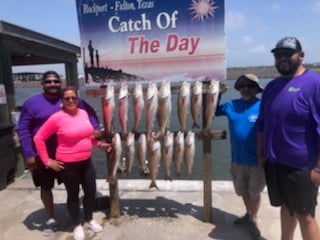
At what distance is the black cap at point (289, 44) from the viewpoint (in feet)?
9.36

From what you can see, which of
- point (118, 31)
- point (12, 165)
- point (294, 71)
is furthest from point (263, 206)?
point (12, 165)

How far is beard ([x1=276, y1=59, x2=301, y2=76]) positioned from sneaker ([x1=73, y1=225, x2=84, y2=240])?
2565 mm

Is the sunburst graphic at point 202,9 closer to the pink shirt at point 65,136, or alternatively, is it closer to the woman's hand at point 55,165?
the pink shirt at point 65,136

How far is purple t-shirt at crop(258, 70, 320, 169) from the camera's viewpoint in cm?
271

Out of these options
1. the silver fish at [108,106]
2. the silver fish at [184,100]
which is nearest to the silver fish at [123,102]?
the silver fish at [108,106]

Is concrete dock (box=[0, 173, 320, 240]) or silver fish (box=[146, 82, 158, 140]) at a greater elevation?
silver fish (box=[146, 82, 158, 140])

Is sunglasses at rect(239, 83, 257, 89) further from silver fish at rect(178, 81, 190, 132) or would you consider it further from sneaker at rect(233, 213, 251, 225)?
sneaker at rect(233, 213, 251, 225)

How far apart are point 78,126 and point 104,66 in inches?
33.0

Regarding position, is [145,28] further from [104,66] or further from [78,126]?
[78,126]

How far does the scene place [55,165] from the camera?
11.8 feet

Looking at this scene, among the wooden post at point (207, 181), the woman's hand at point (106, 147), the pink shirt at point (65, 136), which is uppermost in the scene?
the pink shirt at point (65, 136)

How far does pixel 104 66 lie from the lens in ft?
13.4

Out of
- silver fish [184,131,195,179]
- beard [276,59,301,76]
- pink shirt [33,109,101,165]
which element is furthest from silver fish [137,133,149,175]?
beard [276,59,301,76]

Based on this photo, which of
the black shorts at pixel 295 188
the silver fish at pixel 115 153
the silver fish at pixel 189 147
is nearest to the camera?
the black shorts at pixel 295 188
